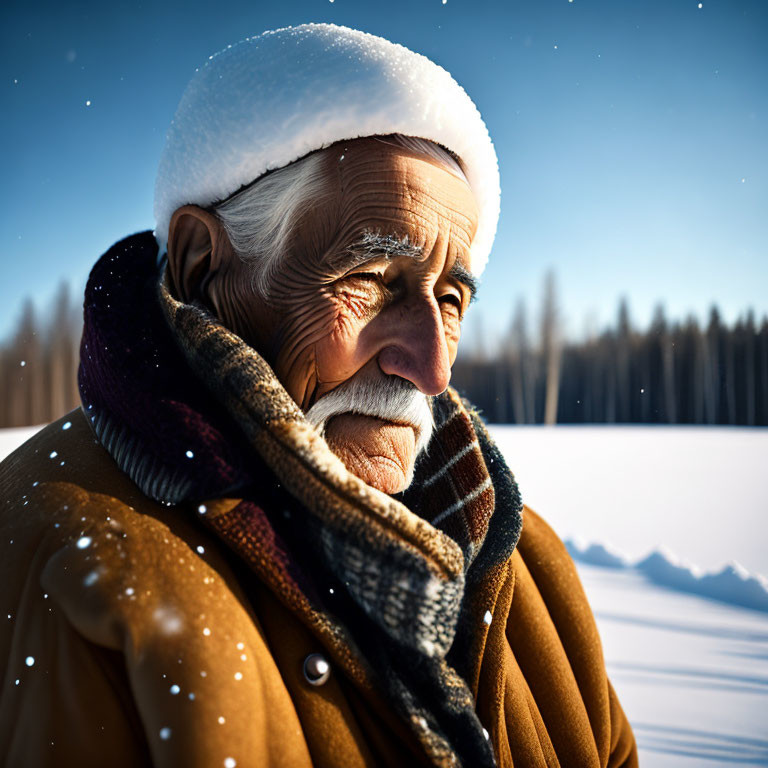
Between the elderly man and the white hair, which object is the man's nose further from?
the white hair

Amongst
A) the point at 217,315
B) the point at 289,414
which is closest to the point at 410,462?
the point at 289,414

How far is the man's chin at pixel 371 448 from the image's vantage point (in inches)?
48.0

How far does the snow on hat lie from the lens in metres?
1.23

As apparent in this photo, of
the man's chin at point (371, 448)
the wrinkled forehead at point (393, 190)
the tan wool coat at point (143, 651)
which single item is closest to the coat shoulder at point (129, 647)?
the tan wool coat at point (143, 651)

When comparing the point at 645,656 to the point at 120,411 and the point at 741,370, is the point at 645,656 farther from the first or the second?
the point at 741,370

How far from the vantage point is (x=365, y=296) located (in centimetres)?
123

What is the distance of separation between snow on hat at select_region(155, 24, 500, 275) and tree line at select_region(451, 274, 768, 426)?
16670 mm

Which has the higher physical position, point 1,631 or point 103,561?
point 103,561

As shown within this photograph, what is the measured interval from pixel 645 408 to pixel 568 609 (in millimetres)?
21584

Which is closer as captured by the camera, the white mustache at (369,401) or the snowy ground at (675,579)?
the white mustache at (369,401)

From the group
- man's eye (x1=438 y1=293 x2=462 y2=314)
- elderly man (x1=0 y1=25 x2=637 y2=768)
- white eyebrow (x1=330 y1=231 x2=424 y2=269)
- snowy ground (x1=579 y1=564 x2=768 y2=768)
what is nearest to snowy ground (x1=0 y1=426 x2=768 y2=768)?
snowy ground (x1=579 y1=564 x2=768 y2=768)

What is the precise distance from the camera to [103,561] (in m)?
0.83

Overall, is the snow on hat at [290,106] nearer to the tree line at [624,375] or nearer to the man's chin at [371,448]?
the man's chin at [371,448]

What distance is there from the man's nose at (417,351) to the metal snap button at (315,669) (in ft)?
2.01
